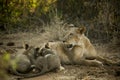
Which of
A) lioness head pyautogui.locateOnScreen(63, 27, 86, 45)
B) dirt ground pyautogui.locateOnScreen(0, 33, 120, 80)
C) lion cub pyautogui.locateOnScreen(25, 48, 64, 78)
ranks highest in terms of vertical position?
lioness head pyautogui.locateOnScreen(63, 27, 86, 45)

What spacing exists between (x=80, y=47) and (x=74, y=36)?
0.31 metres

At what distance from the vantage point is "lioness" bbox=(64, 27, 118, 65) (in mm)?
6344

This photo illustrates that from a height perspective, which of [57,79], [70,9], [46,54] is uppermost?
[70,9]

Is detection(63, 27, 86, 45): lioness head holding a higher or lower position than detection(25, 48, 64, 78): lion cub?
higher

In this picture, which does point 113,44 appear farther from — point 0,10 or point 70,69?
point 0,10

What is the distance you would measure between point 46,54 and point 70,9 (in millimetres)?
5067

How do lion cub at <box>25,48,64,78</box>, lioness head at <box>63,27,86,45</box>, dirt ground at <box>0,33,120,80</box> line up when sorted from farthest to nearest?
1. lioness head at <box>63,27,86,45</box>
2. lion cub at <box>25,48,64,78</box>
3. dirt ground at <box>0,33,120,80</box>

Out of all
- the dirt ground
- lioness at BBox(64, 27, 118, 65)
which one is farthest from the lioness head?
the dirt ground

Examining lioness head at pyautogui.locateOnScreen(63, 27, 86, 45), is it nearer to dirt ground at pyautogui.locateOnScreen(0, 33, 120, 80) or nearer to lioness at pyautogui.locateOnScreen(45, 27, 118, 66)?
lioness at pyautogui.locateOnScreen(45, 27, 118, 66)

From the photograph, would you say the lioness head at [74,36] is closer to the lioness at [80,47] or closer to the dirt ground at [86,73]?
the lioness at [80,47]

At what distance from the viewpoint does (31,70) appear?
591 cm

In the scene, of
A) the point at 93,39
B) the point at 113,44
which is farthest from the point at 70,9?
Answer: the point at 113,44

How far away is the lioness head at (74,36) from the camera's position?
6.31 metres

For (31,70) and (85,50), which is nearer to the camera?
(31,70)
